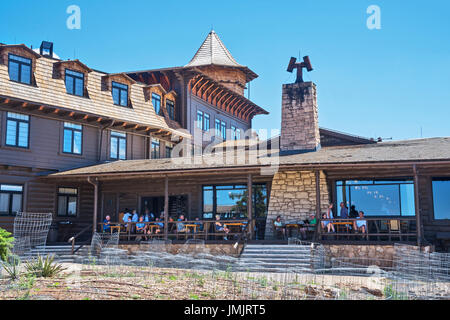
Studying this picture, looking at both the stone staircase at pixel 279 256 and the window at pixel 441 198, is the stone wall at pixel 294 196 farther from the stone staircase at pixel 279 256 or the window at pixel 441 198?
the window at pixel 441 198

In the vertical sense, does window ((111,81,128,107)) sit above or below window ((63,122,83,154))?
above

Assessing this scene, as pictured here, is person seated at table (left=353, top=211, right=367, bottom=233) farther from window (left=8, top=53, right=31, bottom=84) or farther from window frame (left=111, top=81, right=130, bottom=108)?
window (left=8, top=53, right=31, bottom=84)

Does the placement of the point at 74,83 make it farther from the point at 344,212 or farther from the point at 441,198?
the point at 441,198

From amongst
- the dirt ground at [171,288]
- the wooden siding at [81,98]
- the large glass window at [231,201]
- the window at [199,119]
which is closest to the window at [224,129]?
the window at [199,119]

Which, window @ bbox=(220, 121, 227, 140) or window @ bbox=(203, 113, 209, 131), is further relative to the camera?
window @ bbox=(220, 121, 227, 140)

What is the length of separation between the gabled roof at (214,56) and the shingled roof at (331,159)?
12438 mm

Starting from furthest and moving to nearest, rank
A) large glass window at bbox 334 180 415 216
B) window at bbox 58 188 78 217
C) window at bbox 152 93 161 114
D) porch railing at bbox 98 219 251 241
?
window at bbox 152 93 161 114 → window at bbox 58 188 78 217 → large glass window at bbox 334 180 415 216 → porch railing at bbox 98 219 251 241

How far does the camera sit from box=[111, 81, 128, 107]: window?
24047 mm

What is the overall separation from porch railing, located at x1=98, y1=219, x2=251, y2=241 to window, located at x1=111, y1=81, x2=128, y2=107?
6.19 meters

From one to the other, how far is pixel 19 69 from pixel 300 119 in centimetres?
1097

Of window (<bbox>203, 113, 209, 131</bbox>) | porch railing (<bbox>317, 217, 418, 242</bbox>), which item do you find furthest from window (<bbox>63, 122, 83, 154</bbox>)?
porch railing (<bbox>317, 217, 418, 242</bbox>)

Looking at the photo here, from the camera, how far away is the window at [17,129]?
1986 centimetres

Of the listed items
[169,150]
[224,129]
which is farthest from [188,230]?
[224,129]

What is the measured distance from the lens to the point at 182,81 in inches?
1077
